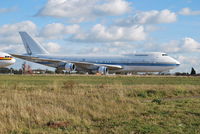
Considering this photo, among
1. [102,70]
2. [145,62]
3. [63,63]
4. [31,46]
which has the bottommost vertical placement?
[102,70]

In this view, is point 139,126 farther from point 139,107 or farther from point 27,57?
point 27,57

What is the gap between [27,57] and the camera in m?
67.4

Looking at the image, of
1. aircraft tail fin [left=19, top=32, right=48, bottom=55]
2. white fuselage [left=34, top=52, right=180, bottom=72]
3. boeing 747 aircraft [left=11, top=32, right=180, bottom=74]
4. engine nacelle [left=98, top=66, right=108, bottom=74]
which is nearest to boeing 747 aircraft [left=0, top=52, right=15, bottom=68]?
boeing 747 aircraft [left=11, top=32, right=180, bottom=74]

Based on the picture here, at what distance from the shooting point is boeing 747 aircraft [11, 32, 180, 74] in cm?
6125

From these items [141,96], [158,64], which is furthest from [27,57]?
[141,96]

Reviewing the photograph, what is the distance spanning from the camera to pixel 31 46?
73.4 meters

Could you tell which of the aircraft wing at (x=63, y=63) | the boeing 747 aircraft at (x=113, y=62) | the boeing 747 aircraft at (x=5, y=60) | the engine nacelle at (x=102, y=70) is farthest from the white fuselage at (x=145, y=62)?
the boeing 747 aircraft at (x=5, y=60)

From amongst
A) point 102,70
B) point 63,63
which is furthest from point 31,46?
point 102,70

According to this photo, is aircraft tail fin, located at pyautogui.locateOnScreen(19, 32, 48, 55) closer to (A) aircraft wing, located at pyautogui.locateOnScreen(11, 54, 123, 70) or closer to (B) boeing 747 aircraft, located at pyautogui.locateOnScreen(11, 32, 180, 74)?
(B) boeing 747 aircraft, located at pyautogui.locateOnScreen(11, 32, 180, 74)

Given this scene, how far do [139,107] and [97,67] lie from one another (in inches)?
2007

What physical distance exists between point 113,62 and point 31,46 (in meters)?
20.6

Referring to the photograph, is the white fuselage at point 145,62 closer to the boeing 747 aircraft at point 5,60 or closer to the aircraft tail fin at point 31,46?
the aircraft tail fin at point 31,46

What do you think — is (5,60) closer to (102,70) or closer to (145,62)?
(102,70)

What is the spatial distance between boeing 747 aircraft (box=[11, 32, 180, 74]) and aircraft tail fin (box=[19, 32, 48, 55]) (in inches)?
101
